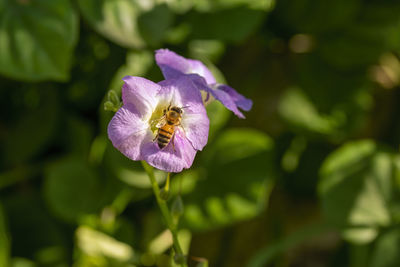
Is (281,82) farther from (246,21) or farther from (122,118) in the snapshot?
(122,118)

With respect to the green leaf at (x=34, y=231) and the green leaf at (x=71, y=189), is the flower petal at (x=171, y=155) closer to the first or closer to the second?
the green leaf at (x=71, y=189)

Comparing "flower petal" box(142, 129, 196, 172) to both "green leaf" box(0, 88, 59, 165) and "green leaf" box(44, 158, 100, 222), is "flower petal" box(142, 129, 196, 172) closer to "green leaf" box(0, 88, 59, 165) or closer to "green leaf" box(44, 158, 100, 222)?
"green leaf" box(44, 158, 100, 222)

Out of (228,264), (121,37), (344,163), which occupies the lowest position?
(228,264)

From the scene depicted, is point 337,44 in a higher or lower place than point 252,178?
higher

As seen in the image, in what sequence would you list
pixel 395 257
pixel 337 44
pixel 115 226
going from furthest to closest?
1. pixel 337 44
2. pixel 115 226
3. pixel 395 257

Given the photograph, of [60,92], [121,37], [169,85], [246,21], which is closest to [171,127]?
[169,85]

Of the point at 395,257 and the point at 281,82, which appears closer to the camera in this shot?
the point at 395,257
